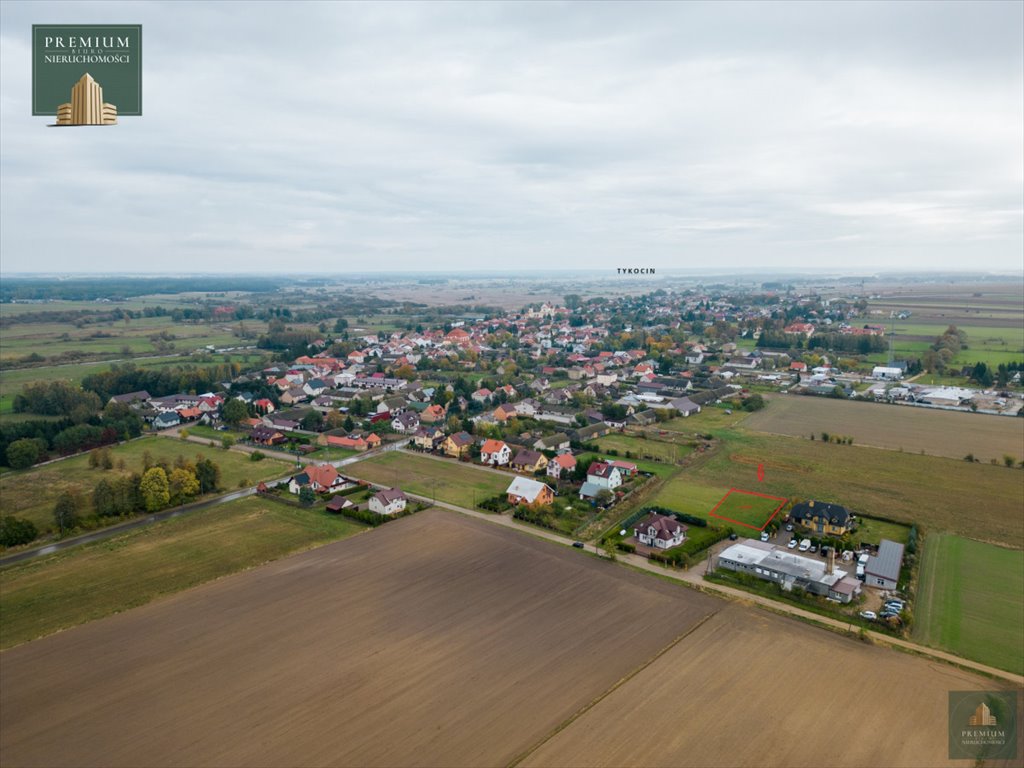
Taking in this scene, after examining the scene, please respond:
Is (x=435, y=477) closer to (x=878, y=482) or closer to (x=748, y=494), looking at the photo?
(x=748, y=494)

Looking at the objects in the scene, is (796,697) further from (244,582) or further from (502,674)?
(244,582)

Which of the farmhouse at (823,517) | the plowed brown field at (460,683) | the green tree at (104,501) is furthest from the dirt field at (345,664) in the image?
the green tree at (104,501)

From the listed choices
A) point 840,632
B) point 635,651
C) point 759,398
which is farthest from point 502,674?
point 759,398

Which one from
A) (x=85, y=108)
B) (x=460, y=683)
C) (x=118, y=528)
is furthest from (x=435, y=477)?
(x=85, y=108)

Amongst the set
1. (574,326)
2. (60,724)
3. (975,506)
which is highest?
(574,326)

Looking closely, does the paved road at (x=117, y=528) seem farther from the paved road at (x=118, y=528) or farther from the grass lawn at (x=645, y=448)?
the grass lawn at (x=645, y=448)

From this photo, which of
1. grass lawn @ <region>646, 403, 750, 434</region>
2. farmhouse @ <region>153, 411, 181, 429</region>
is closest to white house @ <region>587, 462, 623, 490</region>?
grass lawn @ <region>646, 403, 750, 434</region>
